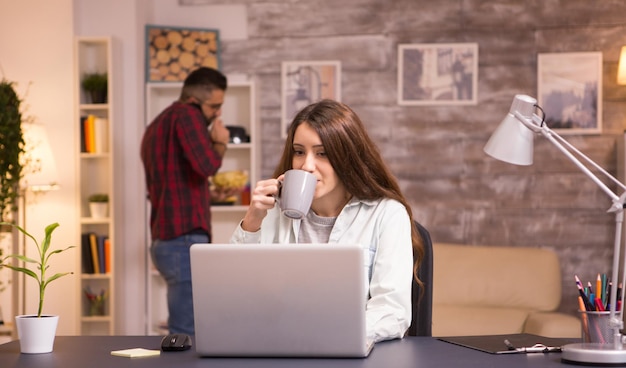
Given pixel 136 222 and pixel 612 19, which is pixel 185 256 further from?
pixel 612 19

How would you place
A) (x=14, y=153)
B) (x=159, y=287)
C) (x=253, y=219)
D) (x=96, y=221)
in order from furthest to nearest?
(x=159, y=287), (x=96, y=221), (x=14, y=153), (x=253, y=219)

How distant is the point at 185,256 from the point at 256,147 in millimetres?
1340

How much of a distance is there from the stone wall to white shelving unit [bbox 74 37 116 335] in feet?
2.60

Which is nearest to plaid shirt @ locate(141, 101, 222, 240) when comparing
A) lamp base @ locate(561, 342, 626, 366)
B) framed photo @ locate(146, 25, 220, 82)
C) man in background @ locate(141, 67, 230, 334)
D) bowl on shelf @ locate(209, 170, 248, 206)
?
man in background @ locate(141, 67, 230, 334)

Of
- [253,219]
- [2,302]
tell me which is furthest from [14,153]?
[253,219]

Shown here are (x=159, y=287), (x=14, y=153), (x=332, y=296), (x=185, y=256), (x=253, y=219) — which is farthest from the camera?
(x=159, y=287)

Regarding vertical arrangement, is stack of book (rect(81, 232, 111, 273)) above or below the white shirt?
below

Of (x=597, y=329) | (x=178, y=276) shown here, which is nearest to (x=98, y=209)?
(x=178, y=276)

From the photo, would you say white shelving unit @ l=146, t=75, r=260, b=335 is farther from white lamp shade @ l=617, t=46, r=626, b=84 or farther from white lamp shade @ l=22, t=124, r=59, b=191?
white lamp shade @ l=617, t=46, r=626, b=84

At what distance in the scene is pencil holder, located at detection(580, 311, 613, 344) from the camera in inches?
71.9

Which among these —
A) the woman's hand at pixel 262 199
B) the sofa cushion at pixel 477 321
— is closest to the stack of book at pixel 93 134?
the sofa cushion at pixel 477 321

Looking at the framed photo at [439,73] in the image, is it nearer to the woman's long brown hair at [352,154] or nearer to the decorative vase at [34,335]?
the woman's long brown hair at [352,154]

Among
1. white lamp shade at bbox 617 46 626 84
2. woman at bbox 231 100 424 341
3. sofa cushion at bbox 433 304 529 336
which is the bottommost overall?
sofa cushion at bbox 433 304 529 336

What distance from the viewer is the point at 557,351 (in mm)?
1843
